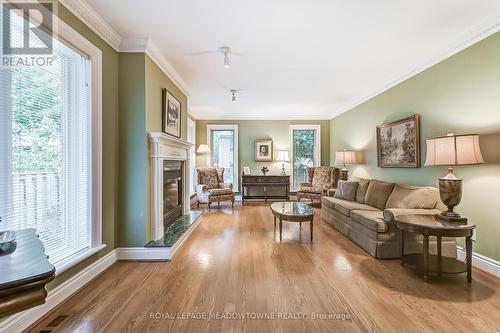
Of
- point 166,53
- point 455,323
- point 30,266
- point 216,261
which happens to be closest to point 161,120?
point 166,53

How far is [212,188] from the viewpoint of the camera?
20.6 feet

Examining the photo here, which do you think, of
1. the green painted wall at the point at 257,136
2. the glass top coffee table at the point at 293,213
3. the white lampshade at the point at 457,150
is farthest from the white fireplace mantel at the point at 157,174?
the green painted wall at the point at 257,136

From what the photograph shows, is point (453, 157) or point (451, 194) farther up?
point (453, 157)

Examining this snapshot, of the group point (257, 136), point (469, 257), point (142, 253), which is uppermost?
point (257, 136)

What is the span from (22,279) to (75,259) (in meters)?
1.60

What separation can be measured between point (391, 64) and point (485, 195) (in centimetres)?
208

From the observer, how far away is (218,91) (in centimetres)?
481

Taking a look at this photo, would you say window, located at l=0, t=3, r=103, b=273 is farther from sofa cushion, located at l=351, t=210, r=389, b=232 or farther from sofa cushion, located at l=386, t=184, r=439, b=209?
sofa cushion, located at l=386, t=184, r=439, b=209

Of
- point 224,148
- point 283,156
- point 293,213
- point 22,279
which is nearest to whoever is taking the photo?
point 22,279

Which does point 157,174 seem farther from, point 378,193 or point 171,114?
point 378,193

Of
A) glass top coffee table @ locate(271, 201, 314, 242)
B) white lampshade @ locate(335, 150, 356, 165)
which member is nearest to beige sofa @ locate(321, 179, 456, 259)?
glass top coffee table @ locate(271, 201, 314, 242)

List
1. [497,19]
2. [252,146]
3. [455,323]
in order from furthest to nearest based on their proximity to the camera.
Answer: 1. [252,146]
2. [497,19]
3. [455,323]

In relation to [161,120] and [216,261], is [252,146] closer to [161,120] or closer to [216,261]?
[161,120]

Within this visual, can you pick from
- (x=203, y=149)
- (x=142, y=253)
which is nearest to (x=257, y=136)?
(x=203, y=149)
